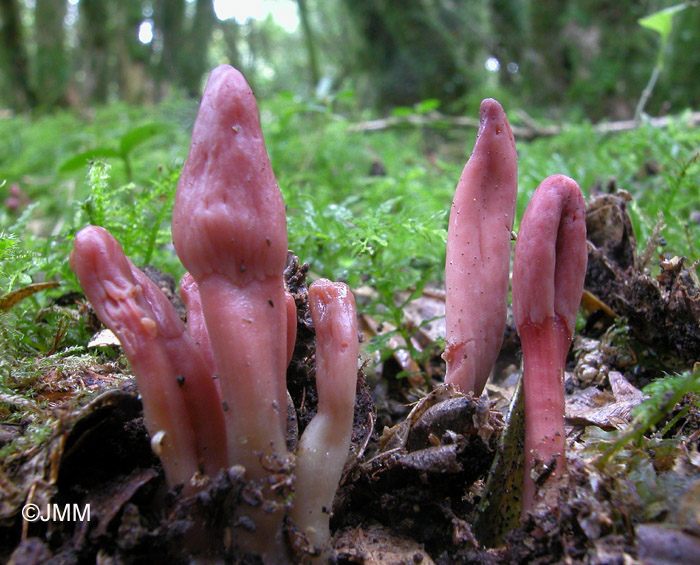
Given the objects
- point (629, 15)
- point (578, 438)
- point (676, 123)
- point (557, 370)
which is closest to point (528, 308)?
point (557, 370)

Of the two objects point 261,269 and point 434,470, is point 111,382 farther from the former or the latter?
point 434,470

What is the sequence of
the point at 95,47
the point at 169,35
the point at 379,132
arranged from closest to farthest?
the point at 379,132
the point at 95,47
the point at 169,35

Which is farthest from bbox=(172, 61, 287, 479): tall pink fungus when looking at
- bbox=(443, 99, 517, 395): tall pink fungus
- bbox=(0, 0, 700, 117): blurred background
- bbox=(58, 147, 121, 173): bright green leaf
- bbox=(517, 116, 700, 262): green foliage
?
bbox=(0, 0, 700, 117): blurred background

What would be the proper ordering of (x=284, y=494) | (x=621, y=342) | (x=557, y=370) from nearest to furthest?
(x=284, y=494) → (x=557, y=370) → (x=621, y=342)

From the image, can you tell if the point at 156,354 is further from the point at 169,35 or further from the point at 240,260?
the point at 169,35

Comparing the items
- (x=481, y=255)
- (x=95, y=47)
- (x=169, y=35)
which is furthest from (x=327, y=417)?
(x=169, y=35)
